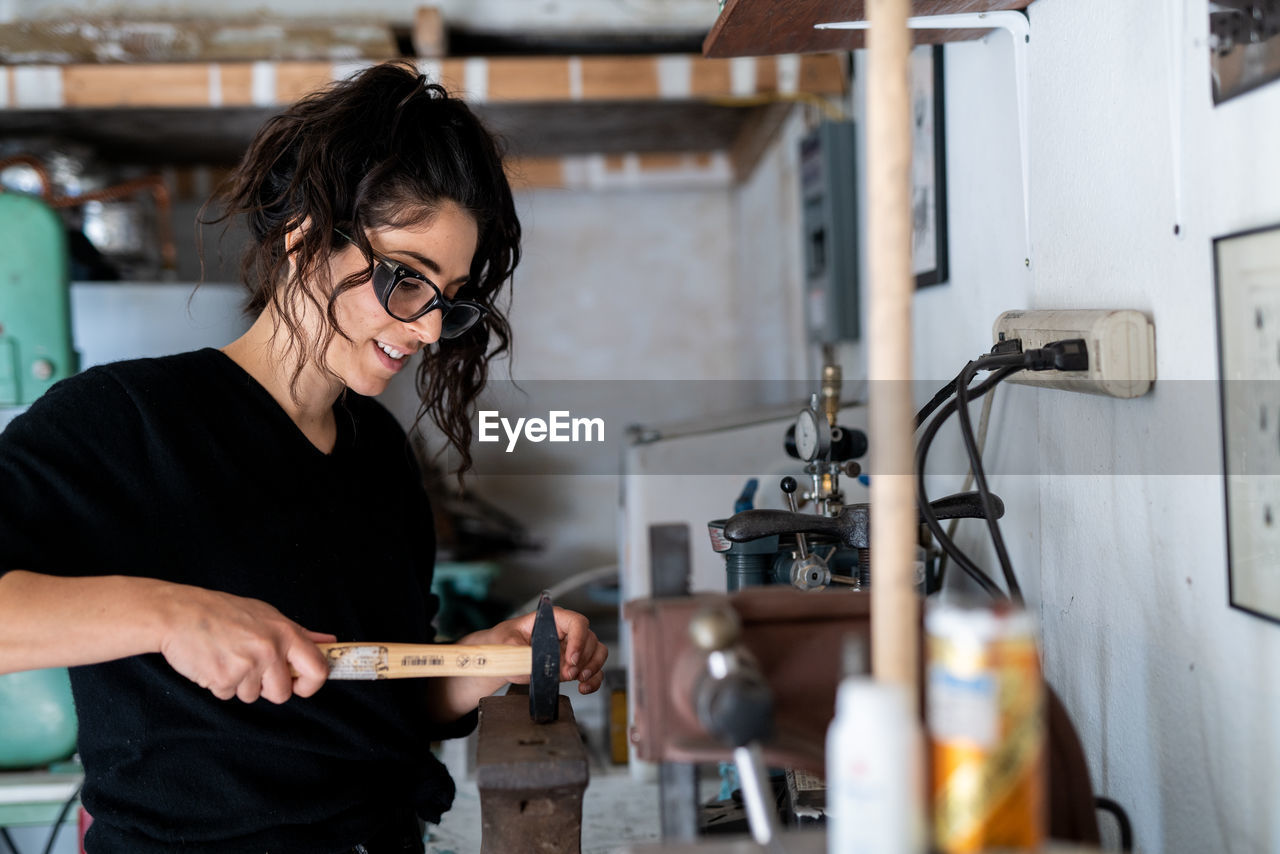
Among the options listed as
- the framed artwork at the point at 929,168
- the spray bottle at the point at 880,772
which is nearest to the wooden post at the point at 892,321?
the spray bottle at the point at 880,772

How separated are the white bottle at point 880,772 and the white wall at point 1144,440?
1.55 feet

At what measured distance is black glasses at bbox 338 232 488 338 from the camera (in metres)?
1.35

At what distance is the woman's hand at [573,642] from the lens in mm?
1369

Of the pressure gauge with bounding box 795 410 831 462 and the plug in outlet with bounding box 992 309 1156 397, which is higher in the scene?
the plug in outlet with bounding box 992 309 1156 397

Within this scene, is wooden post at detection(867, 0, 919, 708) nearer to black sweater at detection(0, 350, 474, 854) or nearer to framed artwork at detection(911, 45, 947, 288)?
black sweater at detection(0, 350, 474, 854)

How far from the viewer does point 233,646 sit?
3.42 feet

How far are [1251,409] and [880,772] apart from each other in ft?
1.82

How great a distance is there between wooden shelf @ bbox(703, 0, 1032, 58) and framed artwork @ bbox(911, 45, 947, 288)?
35 cm

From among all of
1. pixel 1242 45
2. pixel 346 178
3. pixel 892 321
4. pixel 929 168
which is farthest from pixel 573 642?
pixel 929 168

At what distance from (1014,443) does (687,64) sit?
1.67 metres

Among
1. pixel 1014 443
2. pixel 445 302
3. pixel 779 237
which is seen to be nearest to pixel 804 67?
pixel 779 237

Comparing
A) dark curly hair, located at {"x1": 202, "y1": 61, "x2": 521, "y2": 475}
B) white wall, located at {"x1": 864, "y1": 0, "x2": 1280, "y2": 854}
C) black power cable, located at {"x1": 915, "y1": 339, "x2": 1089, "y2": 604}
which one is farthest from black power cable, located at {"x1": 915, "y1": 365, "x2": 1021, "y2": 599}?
dark curly hair, located at {"x1": 202, "y1": 61, "x2": 521, "y2": 475}

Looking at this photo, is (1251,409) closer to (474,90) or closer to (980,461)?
(980,461)

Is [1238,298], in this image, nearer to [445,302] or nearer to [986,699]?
[986,699]
